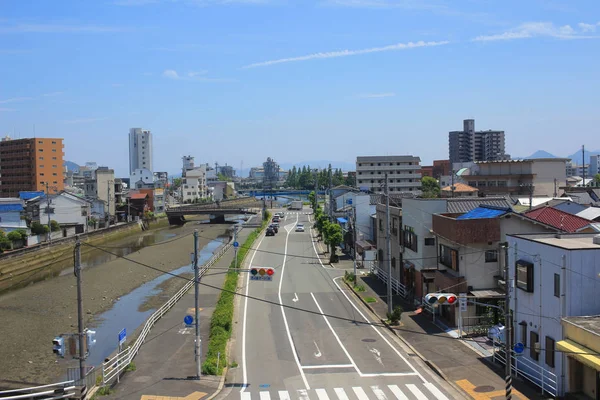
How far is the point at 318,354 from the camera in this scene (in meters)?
23.1

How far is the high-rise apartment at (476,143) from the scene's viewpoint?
178875mm

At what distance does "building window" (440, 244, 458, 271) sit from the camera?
89.9 feet

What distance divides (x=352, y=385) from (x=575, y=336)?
7.30 metres

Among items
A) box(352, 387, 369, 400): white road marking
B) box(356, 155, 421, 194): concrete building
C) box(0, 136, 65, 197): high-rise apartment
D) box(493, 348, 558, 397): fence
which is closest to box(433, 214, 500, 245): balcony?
box(493, 348, 558, 397): fence

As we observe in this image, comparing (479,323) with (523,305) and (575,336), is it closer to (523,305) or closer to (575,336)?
(523,305)

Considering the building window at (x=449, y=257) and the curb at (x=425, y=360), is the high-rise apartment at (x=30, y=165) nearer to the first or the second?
the curb at (x=425, y=360)

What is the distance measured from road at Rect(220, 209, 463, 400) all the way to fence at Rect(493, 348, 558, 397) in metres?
2.77

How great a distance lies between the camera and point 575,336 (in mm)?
16516

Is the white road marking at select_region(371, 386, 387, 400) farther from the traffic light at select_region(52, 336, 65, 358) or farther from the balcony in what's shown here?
the balcony

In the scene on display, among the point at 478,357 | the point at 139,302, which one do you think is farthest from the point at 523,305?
the point at 139,302

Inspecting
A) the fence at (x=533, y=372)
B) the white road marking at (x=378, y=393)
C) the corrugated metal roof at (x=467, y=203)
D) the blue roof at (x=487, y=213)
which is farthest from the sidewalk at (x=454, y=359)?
the corrugated metal roof at (x=467, y=203)

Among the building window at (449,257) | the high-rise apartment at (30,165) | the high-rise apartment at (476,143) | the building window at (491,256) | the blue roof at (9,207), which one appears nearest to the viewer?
the building window at (491,256)

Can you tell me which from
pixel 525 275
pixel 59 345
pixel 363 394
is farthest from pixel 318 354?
pixel 59 345

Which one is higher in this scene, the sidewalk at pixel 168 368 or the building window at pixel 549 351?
the building window at pixel 549 351
